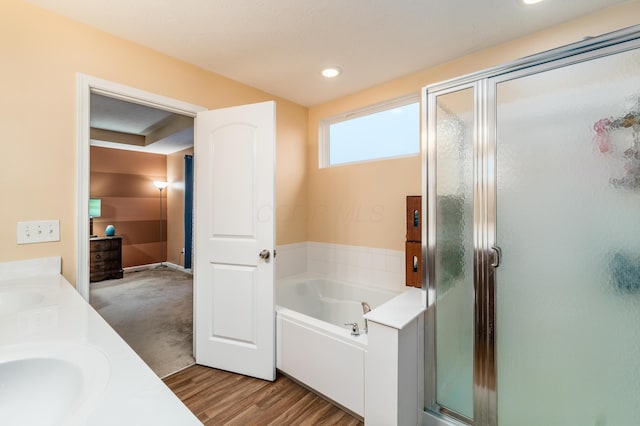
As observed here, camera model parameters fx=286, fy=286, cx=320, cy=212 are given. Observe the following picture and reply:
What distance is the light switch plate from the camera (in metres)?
1.57

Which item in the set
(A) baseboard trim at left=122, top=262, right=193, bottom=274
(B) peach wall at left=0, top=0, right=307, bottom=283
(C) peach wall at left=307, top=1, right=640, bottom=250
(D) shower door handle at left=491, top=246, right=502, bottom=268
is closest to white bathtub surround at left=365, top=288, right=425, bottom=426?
(D) shower door handle at left=491, top=246, right=502, bottom=268

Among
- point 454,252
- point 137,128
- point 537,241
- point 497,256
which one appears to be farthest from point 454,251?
point 137,128

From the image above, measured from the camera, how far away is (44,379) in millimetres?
705

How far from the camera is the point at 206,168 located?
226 centimetres

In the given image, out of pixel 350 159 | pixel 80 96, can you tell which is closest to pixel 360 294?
pixel 350 159

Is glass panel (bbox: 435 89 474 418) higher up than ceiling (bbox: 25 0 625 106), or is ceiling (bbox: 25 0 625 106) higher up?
ceiling (bbox: 25 0 625 106)

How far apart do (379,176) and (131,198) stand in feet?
16.9

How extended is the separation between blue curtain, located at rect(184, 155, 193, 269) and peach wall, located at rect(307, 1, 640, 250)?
319cm

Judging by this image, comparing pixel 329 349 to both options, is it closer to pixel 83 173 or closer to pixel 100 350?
pixel 100 350

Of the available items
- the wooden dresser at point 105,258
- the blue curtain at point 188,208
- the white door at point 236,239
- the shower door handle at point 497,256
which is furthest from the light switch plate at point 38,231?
the blue curtain at point 188,208

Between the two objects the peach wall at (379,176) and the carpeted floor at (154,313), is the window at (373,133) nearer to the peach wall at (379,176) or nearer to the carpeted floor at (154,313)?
the peach wall at (379,176)

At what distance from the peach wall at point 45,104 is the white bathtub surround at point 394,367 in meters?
1.84

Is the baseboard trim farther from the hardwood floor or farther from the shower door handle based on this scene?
the shower door handle

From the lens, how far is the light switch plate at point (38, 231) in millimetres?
1570
